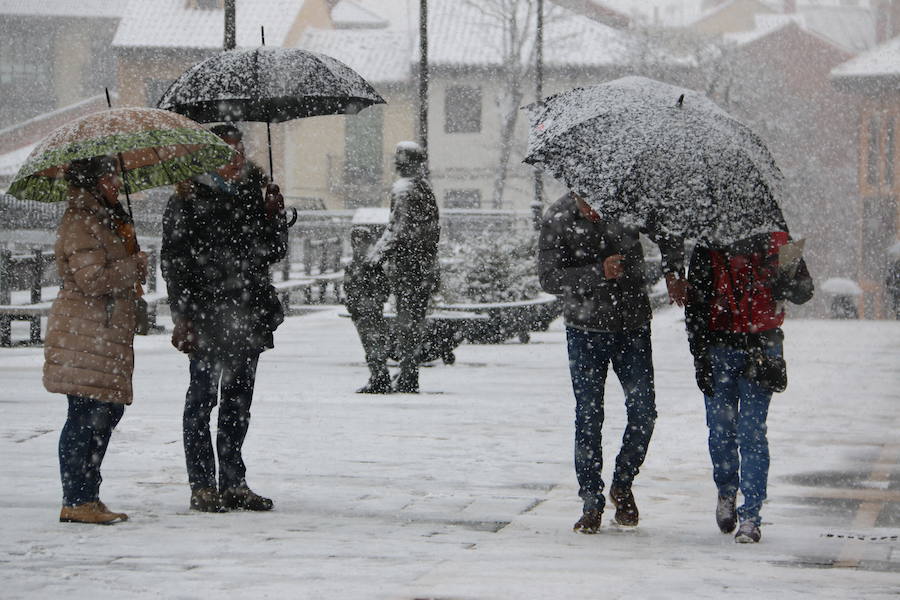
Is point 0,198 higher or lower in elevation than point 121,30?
lower

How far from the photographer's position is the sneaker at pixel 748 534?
259 inches

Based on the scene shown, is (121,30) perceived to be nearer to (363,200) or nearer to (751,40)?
(363,200)

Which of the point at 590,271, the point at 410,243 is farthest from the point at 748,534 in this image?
the point at 410,243

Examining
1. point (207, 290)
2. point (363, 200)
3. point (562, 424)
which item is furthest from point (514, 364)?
point (363, 200)

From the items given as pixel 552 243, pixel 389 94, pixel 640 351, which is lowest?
pixel 640 351

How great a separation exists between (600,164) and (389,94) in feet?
154

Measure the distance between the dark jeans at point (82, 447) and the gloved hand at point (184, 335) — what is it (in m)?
0.40

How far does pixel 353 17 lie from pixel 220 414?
6043 cm

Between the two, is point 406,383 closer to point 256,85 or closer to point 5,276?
point 256,85

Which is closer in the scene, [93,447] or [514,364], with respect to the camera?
[93,447]

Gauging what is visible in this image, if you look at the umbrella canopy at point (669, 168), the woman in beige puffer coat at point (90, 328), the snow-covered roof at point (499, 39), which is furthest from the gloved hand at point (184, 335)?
the snow-covered roof at point (499, 39)

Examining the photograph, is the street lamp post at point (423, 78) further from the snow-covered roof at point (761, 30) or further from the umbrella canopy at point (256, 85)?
the snow-covered roof at point (761, 30)

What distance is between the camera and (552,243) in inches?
270

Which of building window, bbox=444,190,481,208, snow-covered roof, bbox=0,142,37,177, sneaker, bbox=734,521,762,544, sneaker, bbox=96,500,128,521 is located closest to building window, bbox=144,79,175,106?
snow-covered roof, bbox=0,142,37,177
